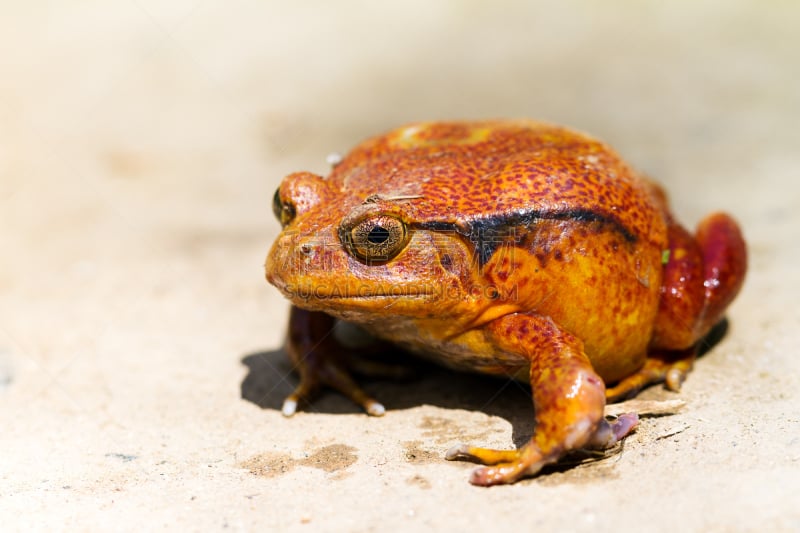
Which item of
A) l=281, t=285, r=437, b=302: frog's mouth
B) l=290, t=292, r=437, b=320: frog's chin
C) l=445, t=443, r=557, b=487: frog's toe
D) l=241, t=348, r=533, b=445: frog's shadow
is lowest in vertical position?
l=241, t=348, r=533, b=445: frog's shadow

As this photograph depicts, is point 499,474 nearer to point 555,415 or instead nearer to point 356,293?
point 555,415

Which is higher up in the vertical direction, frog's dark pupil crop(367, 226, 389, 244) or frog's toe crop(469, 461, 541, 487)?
frog's dark pupil crop(367, 226, 389, 244)

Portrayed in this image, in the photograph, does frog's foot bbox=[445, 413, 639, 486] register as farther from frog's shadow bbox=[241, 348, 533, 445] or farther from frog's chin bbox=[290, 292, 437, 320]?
frog's chin bbox=[290, 292, 437, 320]

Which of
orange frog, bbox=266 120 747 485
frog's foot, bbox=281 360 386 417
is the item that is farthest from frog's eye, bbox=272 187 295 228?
frog's foot, bbox=281 360 386 417

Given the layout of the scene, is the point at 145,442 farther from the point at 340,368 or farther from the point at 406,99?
the point at 406,99

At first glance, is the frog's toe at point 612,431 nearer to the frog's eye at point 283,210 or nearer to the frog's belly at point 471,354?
the frog's belly at point 471,354

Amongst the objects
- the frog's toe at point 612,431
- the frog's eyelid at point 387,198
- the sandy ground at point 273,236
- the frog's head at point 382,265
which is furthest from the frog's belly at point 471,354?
the frog's eyelid at point 387,198
